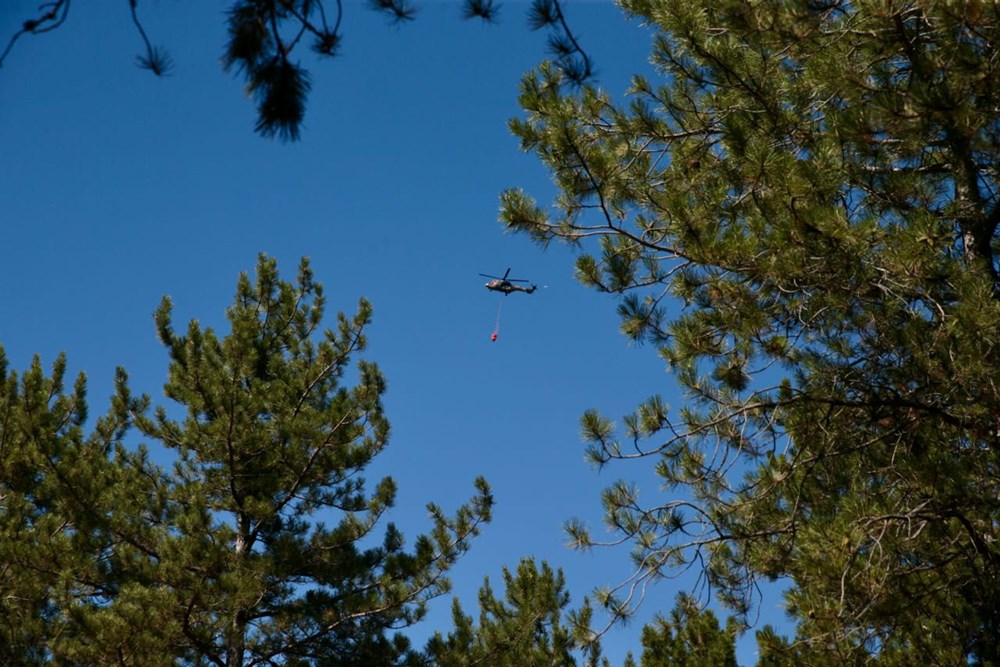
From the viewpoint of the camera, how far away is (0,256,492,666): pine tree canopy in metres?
9.10

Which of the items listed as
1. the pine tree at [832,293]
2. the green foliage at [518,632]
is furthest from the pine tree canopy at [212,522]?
the pine tree at [832,293]

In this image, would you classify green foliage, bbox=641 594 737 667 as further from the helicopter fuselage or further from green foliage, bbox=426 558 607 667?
the helicopter fuselage

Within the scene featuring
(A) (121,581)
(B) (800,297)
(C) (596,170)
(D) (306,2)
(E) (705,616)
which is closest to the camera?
(D) (306,2)

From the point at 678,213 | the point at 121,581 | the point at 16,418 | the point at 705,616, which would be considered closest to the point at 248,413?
the point at 121,581

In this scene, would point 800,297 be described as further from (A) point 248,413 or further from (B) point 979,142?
(A) point 248,413

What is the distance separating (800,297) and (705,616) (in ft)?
13.9

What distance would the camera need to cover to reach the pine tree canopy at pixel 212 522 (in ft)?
29.9

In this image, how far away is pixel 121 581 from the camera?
9750 mm

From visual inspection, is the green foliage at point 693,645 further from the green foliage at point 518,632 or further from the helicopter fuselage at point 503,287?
the helicopter fuselage at point 503,287

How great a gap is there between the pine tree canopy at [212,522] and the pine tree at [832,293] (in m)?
5.17

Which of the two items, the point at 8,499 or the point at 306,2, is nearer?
the point at 306,2

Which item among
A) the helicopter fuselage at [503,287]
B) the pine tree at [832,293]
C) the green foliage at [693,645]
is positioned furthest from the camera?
the helicopter fuselage at [503,287]

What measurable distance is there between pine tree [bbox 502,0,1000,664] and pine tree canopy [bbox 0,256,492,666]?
5.17m

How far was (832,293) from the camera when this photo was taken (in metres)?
5.05
